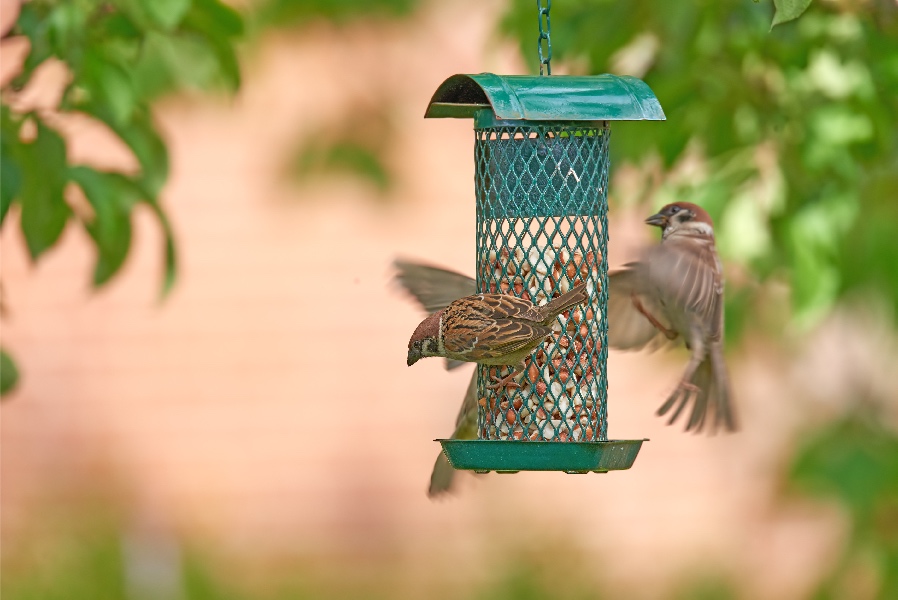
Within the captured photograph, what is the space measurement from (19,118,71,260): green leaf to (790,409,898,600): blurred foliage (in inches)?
132

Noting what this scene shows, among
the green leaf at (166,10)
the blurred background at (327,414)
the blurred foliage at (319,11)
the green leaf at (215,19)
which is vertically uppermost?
the blurred foliage at (319,11)

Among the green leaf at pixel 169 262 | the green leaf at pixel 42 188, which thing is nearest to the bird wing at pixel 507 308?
the green leaf at pixel 169 262

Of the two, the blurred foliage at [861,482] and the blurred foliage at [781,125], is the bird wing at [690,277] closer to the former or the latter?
the blurred foliage at [781,125]

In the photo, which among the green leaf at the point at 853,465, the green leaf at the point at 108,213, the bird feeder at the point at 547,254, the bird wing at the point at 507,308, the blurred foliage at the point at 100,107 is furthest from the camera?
the green leaf at the point at 853,465

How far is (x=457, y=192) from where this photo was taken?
30.6 ft

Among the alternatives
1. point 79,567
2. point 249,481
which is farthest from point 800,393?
point 79,567

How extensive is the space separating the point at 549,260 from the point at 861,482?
2.41 m

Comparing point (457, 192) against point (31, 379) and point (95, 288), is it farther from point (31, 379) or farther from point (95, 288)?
point (95, 288)

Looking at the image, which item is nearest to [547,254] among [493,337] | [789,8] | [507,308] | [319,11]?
[507,308]

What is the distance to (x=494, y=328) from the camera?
3.86 metres

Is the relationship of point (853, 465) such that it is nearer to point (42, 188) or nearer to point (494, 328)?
point (494, 328)

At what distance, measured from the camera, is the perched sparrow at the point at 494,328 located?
386 centimetres

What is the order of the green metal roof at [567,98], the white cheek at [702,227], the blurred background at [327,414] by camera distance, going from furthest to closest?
the blurred background at [327,414]
the white cheek at [702,227]
the green metal roof at [567,98]

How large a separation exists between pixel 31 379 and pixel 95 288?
501 centimetres
